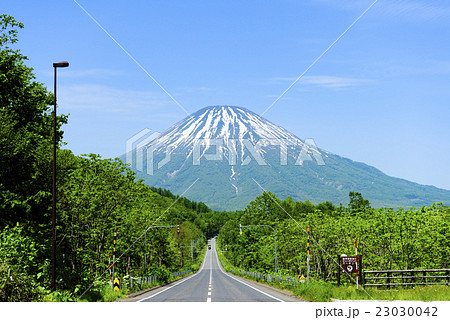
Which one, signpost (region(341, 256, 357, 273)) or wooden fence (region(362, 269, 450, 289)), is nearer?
signpost (region(341, 256, 357, 273))

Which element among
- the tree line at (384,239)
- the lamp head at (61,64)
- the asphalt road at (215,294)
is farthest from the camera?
the tree line at (384,239)

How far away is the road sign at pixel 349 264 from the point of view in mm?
25167

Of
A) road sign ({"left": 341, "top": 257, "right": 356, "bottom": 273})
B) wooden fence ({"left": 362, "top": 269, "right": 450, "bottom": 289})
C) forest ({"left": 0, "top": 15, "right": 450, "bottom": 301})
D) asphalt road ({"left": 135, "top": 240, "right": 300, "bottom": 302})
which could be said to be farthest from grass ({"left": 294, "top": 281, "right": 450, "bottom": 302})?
forest ({"left": 0, "top": 15, "right": 450, "bottom": 301})

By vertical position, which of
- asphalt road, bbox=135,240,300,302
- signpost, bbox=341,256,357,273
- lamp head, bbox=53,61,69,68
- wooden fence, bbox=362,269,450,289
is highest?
lamp head, bbox=53,61,69,68

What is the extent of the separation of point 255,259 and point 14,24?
6823cm

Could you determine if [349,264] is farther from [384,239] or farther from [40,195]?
[384,239]

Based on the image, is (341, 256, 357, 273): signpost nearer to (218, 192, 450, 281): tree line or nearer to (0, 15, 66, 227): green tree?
(218, 192, 450, 281): tree line

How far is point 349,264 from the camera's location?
25312 millimetres

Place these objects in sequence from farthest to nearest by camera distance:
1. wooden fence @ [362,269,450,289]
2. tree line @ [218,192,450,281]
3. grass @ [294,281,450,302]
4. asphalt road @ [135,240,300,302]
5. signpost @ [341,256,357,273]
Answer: tree line @ [218,192,450,281], asphalt road @ [135,240,300,302], wooden fence @ [362,269,450,289], signpost @ [341,256,357,273], grass @ [294,281,450,302]

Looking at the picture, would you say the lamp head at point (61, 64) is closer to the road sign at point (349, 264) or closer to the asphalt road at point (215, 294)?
the asphalt road at point (215, 294)

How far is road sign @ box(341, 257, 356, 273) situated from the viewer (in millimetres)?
25167

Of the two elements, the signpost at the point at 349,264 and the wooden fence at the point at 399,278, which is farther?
the wooden fence at the point at 399,278

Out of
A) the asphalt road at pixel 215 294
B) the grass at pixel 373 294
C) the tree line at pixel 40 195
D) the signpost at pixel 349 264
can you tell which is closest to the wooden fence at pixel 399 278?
the signpost at pixel 349 264

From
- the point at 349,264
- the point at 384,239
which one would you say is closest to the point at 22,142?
the point at 349,264
